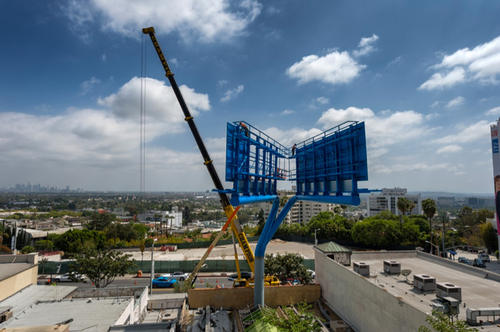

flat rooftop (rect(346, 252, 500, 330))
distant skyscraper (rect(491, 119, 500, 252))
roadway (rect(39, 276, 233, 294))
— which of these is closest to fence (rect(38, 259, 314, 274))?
roadway (rect(39, 276, 233, 294))

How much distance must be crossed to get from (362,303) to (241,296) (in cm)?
1128

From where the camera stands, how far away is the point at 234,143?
60.4ft

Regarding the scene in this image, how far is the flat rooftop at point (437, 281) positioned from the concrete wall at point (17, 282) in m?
29.7

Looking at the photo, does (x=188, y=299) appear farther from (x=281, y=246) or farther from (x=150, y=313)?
(x=281, y=246)

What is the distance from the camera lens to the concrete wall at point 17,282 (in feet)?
77.9

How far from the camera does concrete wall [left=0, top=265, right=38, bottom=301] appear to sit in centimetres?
2375

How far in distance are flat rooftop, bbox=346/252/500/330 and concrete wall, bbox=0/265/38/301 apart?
29719mm

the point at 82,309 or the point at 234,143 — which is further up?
the point at 234,143

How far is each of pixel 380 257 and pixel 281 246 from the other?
4160 centimetres

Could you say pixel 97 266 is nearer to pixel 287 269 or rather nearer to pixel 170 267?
pixel 170 267

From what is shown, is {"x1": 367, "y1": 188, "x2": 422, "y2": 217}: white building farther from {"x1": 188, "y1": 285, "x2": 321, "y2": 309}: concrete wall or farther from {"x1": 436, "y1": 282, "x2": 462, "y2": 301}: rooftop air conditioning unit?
{"x1": 436, "y1": 282, "x2": 462, "y2": 301}: rooftop air conditioning unit

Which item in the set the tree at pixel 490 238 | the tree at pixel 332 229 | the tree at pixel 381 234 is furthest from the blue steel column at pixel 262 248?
the tree at pixel 490 238

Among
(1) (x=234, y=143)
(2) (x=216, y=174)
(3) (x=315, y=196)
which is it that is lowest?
(3) (x=315, y=196)

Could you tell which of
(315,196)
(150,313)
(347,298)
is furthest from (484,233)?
(150,313)
